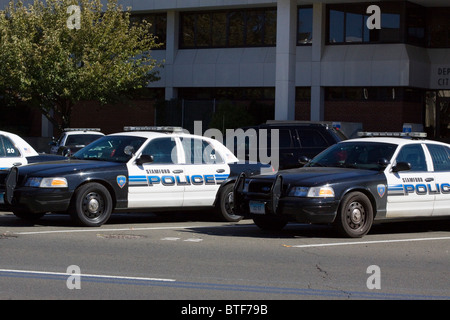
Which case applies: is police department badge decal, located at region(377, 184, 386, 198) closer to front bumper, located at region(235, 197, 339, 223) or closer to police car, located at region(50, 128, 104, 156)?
front bumper, located at region(235, 197, 339, 223)

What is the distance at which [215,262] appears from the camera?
403 inches

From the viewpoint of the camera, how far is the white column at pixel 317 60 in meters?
35.7

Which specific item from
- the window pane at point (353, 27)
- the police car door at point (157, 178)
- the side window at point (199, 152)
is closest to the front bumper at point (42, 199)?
the police car door at point (157, 178)

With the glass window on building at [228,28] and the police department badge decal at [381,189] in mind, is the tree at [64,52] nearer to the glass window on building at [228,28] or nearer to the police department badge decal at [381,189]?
the glass window on building at [228,28]

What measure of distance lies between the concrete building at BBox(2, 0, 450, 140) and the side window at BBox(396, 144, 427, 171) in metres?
19.2

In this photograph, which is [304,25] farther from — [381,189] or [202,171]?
[381,189]

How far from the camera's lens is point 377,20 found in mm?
34062

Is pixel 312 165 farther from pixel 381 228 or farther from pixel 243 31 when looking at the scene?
pixel 243 31

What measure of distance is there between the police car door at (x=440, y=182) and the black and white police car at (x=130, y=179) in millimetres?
3320

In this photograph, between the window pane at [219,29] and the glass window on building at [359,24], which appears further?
the window pane at [219,29]

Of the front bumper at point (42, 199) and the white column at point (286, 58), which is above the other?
the white column at point (286, 58)

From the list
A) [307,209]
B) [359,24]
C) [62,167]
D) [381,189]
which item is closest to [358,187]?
[381,189]

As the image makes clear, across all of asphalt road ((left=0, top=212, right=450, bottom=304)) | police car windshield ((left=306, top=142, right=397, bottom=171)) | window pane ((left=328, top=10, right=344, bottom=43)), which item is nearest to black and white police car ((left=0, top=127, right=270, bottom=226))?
asphalt road ((left=0, top=212, right=450, bottom=304))
